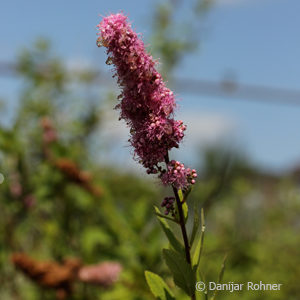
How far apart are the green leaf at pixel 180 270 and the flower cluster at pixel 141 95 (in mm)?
140

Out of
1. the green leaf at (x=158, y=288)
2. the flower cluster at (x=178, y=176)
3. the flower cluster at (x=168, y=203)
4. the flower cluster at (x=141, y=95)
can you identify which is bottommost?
the green leaf at (x=158, y=288)

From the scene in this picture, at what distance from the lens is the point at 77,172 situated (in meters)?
2.10

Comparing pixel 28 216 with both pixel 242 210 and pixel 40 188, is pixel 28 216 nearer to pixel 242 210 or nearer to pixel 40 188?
pixel 40 188

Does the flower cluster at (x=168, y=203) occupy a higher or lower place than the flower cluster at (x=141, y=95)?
lower

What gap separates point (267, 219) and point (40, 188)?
7.32ft

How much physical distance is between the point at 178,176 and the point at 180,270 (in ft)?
0.51

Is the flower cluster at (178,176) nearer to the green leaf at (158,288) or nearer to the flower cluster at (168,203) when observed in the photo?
the flower cluster at (168,203)

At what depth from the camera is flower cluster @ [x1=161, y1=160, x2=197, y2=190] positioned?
0.83 meters

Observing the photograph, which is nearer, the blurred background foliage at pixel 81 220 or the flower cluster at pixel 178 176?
the flower cluster at pixel 178 176

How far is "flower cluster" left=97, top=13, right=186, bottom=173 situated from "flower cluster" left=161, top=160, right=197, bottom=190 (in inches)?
0.8

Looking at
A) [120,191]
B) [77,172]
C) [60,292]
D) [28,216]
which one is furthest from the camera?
[120,191]

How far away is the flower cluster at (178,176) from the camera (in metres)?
0.83

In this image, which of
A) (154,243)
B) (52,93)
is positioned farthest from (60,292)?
(52,93)

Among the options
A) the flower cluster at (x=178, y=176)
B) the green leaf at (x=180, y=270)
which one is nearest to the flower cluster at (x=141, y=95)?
the flower cluster at (x=178, y=176)
